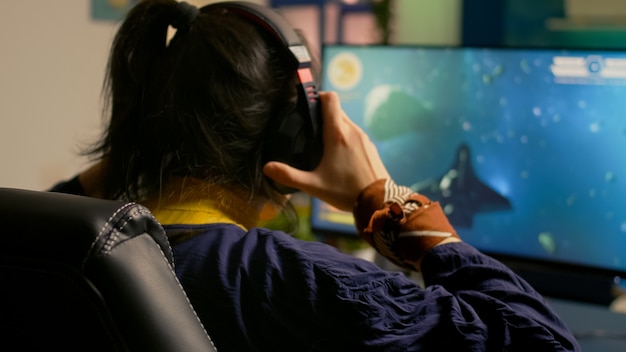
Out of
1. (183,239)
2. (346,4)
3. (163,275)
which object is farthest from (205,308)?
(346,4)

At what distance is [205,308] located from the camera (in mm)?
823

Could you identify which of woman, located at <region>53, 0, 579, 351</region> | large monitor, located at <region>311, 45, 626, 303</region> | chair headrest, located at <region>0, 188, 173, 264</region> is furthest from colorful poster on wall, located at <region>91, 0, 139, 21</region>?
chair headrest, located at <region>0, 188, 173, 264</region>

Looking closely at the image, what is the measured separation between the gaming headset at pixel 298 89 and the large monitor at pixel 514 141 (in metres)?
0.63

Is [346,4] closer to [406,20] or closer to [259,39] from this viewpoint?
[406,20]

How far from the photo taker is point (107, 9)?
1.86 m

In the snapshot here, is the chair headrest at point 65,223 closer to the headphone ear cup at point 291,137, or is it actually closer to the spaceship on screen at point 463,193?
the headphone ear cup at point 291,137

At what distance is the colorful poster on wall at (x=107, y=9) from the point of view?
1841mm

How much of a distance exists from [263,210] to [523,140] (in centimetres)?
68

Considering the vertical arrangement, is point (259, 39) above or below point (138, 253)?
above

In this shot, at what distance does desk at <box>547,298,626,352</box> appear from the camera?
1.42 metres

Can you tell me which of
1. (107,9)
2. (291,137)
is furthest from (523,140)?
(107,9)

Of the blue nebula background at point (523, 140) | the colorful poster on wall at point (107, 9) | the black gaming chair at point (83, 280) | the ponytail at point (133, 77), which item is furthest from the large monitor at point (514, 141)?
the black gaming chair at point (83, 280)

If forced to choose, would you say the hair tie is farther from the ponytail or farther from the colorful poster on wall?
the colorful poster on wall

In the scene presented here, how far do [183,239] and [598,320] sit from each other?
37.6 inches
